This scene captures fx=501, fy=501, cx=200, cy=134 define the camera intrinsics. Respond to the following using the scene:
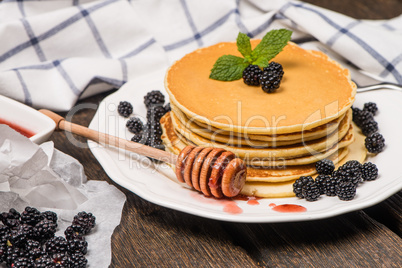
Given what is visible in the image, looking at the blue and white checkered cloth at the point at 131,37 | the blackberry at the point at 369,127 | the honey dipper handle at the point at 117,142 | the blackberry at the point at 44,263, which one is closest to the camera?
the blackberry at the point at 44,263

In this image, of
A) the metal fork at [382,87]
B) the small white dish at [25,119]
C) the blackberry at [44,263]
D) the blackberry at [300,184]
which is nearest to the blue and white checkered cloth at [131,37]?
the metal fork at [382,87]

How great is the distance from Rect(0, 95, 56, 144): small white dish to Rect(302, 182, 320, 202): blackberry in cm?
112

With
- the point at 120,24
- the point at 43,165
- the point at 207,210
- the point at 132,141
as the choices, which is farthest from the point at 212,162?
the point at 120,24

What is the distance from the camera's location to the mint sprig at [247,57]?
2236 millimetres

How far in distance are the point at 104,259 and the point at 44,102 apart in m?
1.24

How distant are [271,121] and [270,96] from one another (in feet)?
0.65

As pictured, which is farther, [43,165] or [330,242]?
[43,165]

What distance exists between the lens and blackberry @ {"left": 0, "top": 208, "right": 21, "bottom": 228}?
1.85 m

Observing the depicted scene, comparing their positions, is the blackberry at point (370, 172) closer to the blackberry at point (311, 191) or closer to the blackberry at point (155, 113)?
the blackberry at point (311, 191)

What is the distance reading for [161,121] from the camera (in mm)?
2406

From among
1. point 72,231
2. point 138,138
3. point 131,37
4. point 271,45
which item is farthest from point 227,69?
point 131,37

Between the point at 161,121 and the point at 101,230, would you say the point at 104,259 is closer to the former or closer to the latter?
the point at 101,230

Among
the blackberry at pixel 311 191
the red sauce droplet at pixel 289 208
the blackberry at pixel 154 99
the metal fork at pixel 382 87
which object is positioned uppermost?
the blackberry at pixel 154 99

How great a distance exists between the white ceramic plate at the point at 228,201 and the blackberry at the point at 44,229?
0.96ft
